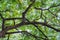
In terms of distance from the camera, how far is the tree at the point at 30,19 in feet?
23.0

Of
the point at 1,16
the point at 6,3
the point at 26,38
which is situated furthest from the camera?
the point at 26,38

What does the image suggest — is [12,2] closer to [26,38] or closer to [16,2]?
[16,2]

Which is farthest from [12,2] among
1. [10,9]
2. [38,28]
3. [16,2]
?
[38,28]

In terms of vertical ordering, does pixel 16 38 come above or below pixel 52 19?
below

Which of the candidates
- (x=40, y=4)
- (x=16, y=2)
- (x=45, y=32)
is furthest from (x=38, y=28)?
(x=16, y=2)

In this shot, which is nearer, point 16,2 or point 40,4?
point 16,2

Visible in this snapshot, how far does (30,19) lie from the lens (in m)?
7.76

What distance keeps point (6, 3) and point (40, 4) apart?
3.55 ft

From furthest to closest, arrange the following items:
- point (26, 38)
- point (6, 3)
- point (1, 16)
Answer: point (26, 38) → point (1, 16) → point (6, 3)

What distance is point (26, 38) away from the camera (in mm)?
7762

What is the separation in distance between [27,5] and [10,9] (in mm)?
528

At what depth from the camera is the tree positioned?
700cm

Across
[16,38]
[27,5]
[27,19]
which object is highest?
[27,5]

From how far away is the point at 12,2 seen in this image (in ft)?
22.2
